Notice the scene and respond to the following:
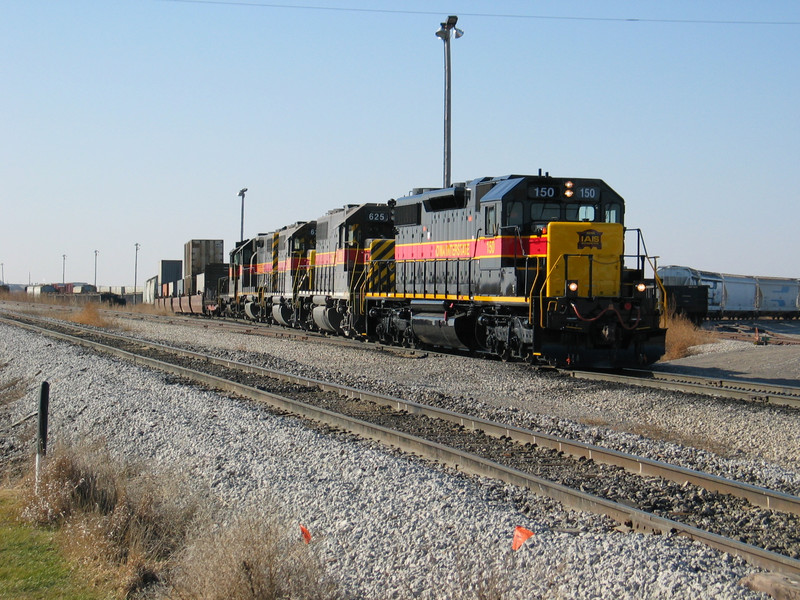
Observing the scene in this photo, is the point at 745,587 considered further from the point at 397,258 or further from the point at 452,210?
the point at 397,258

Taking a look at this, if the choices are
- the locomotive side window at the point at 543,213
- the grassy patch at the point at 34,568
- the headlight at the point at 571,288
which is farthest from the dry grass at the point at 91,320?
the grassy patch at the point at 34,568

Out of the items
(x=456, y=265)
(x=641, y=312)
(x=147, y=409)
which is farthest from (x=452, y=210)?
(x=147, y=409)

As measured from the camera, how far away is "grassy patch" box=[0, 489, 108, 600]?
16.3ft

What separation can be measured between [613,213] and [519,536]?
10.3m

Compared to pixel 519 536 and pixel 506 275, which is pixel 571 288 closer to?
pixel 506 275

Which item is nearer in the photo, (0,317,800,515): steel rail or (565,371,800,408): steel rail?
(0,317,800,515): steel rail

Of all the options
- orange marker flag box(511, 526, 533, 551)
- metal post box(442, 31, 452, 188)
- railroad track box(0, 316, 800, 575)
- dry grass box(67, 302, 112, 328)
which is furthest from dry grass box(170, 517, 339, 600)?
dry grass box(67, 302, 112, 328)

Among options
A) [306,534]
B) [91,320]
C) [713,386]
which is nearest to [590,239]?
[713,386]

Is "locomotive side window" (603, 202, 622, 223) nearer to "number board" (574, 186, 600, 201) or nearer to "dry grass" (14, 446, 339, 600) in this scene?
"number board" (574, 186, 600, 201)

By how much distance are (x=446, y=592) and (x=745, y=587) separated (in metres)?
1.49

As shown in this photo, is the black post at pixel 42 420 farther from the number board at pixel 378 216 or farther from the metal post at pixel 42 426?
the number board at pixel 378 216

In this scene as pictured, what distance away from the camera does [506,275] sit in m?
14.2

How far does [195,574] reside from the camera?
171 inches

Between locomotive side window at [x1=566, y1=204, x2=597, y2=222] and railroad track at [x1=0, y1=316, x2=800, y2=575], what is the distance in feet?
17.6
